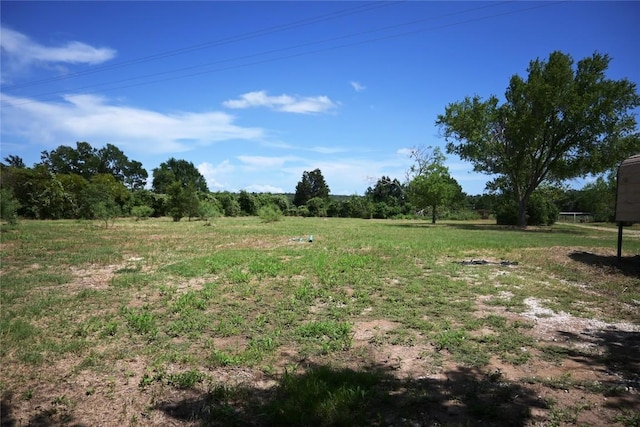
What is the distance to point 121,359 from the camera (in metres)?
4.21

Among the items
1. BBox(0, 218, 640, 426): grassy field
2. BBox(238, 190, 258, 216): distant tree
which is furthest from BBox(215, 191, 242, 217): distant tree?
BBox(0, 218, 640, 426): grassy field

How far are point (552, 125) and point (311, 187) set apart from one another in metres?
48.2

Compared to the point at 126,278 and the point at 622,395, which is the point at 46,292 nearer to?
the point at 126,278

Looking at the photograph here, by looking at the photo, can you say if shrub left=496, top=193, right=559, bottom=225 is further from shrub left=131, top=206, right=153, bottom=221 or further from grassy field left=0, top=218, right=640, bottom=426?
shrub left=131, top=206, right=153, bottom=221

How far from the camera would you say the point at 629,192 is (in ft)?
32.1

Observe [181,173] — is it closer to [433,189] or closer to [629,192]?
[433,189]

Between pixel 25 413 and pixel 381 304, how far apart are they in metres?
A: 4.72

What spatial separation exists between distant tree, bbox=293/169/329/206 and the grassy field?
6040 centimetres

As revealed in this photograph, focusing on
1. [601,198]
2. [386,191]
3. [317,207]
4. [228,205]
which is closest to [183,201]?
[228,205]

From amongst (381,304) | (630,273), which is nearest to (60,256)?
(381,304)

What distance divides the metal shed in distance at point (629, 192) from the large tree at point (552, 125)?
16192mm

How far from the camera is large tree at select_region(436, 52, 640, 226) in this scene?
24.1 meters

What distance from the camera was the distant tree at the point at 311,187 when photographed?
228 ft

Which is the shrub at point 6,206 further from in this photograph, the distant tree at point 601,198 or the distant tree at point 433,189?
the distant tree at point 601,198
